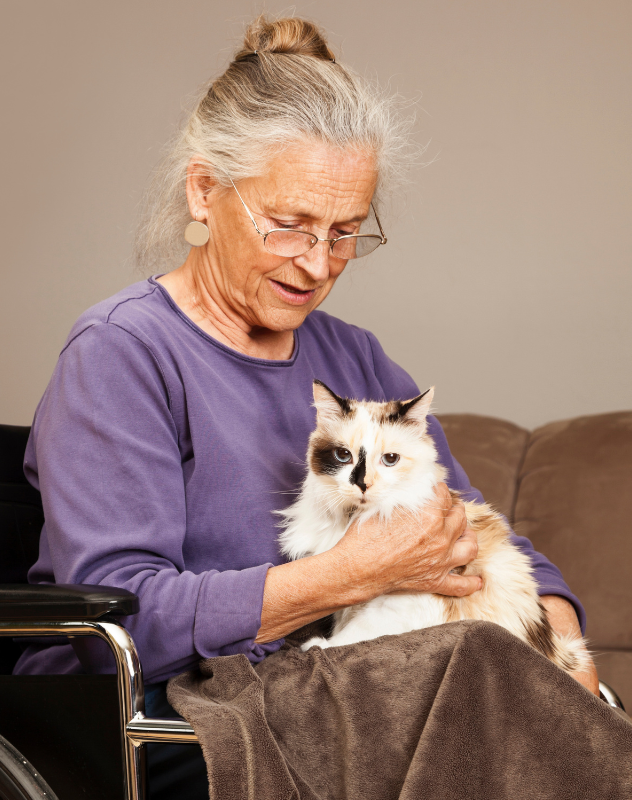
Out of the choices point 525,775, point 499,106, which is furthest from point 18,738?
point 499,106

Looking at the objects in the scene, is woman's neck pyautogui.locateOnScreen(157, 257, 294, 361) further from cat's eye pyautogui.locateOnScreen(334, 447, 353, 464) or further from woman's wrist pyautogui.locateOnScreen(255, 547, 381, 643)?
woman's wrist pyautogui.locateOnScreen(255, 547, 381, 643)

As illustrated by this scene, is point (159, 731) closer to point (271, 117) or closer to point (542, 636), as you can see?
point (542, 636)

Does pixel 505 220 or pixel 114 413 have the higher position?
pixel 505 220

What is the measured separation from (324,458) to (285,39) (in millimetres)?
830

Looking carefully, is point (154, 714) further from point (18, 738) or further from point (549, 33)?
point (549, 33)

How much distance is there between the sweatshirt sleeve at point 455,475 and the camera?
1530 mm

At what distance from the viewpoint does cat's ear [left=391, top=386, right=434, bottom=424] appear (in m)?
1.32

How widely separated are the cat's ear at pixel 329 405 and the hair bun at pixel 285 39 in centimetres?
67

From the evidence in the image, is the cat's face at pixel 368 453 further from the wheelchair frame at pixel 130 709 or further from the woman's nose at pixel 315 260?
the wheelchair frame at pixel 130 709

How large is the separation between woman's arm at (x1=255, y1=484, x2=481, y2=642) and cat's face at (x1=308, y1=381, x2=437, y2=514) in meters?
0.06

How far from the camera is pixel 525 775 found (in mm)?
948

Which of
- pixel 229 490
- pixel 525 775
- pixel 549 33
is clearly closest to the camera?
pixel 525 775

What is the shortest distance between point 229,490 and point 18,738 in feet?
1.65

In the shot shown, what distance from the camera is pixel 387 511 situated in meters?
1.28
